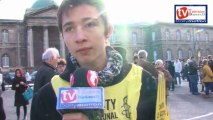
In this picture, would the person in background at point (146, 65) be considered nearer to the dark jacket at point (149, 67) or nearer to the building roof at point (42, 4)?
the dark jacket at point (149, 67)

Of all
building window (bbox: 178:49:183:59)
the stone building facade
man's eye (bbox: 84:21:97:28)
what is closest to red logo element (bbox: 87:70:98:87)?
man's eye (bbox: 84:21:97:28)

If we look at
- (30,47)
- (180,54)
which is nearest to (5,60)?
(30,47)

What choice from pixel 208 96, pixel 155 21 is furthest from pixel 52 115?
pixel 155 21

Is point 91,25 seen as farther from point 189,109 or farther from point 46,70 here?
point 189,109

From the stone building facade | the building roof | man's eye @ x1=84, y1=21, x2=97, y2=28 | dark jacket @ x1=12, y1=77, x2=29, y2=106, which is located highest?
the building roof

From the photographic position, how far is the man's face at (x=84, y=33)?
1.24 meters

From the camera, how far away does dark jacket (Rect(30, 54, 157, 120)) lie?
1.29 meters

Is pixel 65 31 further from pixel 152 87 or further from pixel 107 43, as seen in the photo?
pixel 152 87

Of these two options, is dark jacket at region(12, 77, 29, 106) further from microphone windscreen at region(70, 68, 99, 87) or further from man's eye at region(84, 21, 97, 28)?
microphone windscreen at region(70, 68, 99, 87)

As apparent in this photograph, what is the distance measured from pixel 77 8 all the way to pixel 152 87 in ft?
1.39

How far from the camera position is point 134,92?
1279 mm

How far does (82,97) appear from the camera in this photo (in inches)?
40.0

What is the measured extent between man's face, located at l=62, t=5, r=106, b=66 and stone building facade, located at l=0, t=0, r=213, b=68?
4084 cm

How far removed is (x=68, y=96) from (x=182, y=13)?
80.4 ft
